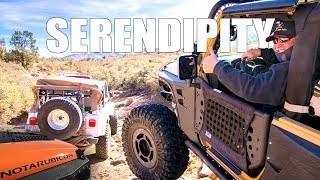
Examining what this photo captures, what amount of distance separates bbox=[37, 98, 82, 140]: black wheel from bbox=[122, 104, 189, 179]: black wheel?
246 cm

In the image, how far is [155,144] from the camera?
420 centimetres

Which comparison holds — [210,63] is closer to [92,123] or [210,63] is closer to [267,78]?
[267,78]

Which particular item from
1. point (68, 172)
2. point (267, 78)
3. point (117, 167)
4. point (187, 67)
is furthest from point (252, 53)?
point (117, 167)

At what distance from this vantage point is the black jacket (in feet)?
8.22

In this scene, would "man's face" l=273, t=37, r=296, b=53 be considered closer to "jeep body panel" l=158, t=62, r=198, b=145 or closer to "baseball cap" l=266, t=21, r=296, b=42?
"baseball cap" l=266, t=21, r=296, b=42

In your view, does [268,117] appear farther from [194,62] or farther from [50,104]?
[50,104]

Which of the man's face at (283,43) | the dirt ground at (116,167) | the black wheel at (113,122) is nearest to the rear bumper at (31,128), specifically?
the dirt ground at (116,167)

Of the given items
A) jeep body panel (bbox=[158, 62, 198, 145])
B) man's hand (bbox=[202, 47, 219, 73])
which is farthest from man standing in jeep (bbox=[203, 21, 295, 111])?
jeep body panel (bbox=[158, 62, 198, 145])

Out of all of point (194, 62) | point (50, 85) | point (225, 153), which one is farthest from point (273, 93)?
point (50, 85)

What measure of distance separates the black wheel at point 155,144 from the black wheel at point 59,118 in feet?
8.06

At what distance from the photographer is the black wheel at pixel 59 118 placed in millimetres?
6887

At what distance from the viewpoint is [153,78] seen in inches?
711

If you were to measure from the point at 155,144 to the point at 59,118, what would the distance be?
338cm

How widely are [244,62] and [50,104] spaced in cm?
440
